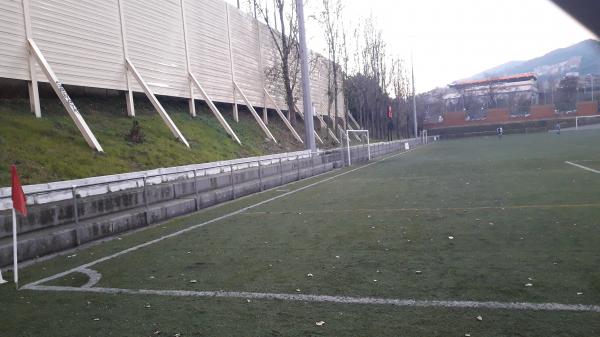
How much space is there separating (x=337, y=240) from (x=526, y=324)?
3847 millimetres

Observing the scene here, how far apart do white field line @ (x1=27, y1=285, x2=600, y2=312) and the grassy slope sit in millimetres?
6359

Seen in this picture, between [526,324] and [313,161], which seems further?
[313,161]

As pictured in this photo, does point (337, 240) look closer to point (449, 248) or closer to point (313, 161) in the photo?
point (449, 248)

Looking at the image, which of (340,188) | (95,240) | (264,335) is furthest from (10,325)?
(340,188)

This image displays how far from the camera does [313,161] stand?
21922 mm

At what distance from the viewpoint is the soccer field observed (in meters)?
4.01

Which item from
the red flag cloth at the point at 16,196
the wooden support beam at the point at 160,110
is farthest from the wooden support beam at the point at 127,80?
the red flag cloth at the point at 16,196

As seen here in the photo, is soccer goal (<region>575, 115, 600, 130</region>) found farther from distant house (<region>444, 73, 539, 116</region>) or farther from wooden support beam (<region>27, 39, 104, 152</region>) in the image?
wooden support beam (<region>27, 39, 104, 152</region>)

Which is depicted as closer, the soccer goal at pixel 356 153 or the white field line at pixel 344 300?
the white field line at pixel 344 300

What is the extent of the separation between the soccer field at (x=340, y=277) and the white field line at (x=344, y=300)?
2 centimetres

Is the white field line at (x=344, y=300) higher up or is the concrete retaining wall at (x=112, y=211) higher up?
the concrete retaining wall at (x=112, y=211)

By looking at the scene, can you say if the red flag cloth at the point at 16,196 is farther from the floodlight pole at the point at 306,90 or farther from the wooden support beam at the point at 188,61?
the floodlight pole at the point at 306,90

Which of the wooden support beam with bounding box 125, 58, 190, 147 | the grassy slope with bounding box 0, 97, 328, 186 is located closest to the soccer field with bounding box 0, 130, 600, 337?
the grassy slope with bounding box 0, 97, 328, 186

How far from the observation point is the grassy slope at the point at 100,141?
11898 mm
